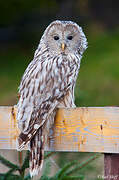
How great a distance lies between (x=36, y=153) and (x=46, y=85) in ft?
2.11

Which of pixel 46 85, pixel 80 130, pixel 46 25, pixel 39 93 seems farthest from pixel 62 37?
pixel 46 25

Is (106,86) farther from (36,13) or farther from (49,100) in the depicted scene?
(49,100)

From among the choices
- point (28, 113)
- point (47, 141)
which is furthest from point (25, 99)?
point (47, 141)

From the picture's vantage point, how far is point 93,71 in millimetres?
18781

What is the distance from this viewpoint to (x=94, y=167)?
201 inches

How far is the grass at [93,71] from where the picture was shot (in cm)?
1650

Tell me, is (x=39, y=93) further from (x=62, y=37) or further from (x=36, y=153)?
(x=62, y=37)

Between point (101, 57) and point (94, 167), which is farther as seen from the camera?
point (101, 57)

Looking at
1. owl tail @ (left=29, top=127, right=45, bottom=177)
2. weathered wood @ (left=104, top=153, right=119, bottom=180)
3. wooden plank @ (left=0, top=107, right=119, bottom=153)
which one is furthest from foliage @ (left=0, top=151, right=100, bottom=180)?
weathered wood @ (left=104, top=153, right=119, bottom=180)

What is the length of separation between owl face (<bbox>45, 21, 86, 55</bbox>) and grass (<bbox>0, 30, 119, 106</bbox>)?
8.79m

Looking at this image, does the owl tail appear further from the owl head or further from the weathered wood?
the owl head

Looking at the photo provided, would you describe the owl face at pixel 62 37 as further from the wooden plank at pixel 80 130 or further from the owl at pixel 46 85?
the wooden plank at pixel 80 130

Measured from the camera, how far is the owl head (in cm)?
533

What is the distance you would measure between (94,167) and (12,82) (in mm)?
14217
